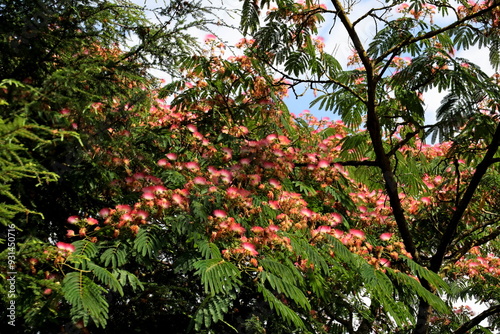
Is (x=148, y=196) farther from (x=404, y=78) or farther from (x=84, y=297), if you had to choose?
(x=404, y=78)

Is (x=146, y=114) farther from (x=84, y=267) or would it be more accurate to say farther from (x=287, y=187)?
(x=84, y=267)

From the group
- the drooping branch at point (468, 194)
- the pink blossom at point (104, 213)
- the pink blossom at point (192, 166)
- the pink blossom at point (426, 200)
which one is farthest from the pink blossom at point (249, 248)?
the pink blossom at point (426, 200)

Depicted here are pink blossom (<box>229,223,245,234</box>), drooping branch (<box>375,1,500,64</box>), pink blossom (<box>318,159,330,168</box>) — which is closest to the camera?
pink blossom (<box>229,223,245,234</box>)

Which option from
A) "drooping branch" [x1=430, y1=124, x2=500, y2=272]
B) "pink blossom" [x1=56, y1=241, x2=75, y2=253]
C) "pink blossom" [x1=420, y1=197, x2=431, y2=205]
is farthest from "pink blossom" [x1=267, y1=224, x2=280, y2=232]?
"pink blossom" [x1=420, y1=197, x2=431, y2=205]

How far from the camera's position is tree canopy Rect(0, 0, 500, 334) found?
3.54 m

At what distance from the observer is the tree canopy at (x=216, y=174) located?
354cm

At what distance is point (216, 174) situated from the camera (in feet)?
13.6

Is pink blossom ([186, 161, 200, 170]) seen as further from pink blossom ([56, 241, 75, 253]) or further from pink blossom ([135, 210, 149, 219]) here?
pink blossom ([56, 241, 75, 253])

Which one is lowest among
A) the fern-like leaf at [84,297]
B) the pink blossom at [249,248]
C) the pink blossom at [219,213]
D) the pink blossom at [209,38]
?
the fern-like leaf at [84,297]

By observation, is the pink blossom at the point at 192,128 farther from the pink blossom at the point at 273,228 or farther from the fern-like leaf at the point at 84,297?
the fern-like leaf at the point at 84,297

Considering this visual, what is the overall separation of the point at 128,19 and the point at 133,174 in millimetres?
1623

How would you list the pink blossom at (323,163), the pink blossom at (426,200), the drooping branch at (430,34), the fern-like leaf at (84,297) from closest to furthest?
the fern-like leaf at (84,297) → the drooping branch at (430,34) → the pink blossom at (323,163) → the pink blossom at (426,200)

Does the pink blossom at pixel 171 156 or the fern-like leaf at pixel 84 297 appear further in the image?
the pink blossom at pixel 171 156

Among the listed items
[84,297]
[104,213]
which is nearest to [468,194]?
[104,213]
